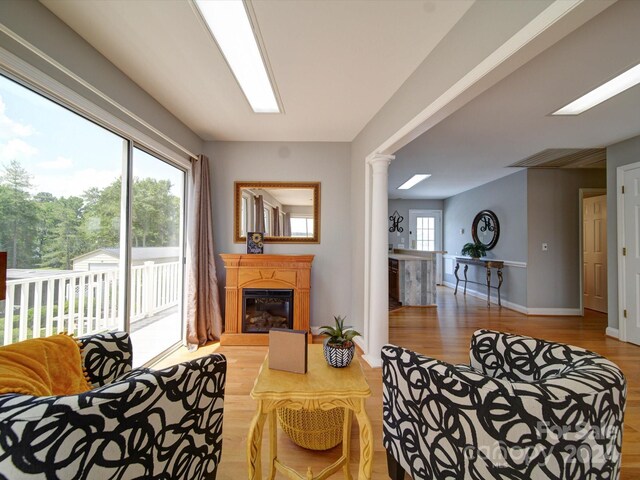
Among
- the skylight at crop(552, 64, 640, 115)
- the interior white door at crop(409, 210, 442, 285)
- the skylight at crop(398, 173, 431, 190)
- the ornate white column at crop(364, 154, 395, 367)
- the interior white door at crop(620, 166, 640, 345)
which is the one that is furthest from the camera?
the interior white door at crop(409, 210, 442, 285)

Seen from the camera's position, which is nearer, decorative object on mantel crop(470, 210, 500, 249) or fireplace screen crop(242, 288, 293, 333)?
fireplace screen crop(242, 288, 293, 333)

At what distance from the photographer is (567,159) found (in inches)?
165

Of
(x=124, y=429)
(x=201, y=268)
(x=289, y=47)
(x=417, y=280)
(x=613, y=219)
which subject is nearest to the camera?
(x=124, y=429)

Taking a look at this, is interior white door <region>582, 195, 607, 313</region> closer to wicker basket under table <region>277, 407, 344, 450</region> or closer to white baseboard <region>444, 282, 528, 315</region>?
white baseboard <region>444, 282, 528, 315</region>

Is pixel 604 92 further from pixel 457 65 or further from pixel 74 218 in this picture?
pixel 74 218

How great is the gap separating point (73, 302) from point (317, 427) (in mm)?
2389

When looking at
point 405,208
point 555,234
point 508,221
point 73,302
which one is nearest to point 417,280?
point 508,221

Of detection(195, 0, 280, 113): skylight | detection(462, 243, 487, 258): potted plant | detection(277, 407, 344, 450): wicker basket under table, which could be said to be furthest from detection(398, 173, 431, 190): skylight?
detection(277, 407, 344, 450): wicker basket under table

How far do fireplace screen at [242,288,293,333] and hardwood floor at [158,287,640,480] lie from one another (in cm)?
29

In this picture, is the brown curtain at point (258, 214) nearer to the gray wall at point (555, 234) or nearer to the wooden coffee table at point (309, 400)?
the wooden coffee table at point (309, 400)

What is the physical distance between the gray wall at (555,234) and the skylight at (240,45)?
4.84 meters

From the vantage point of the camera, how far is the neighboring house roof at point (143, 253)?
2.16m

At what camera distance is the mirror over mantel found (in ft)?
11.7

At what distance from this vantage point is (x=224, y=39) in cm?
180
